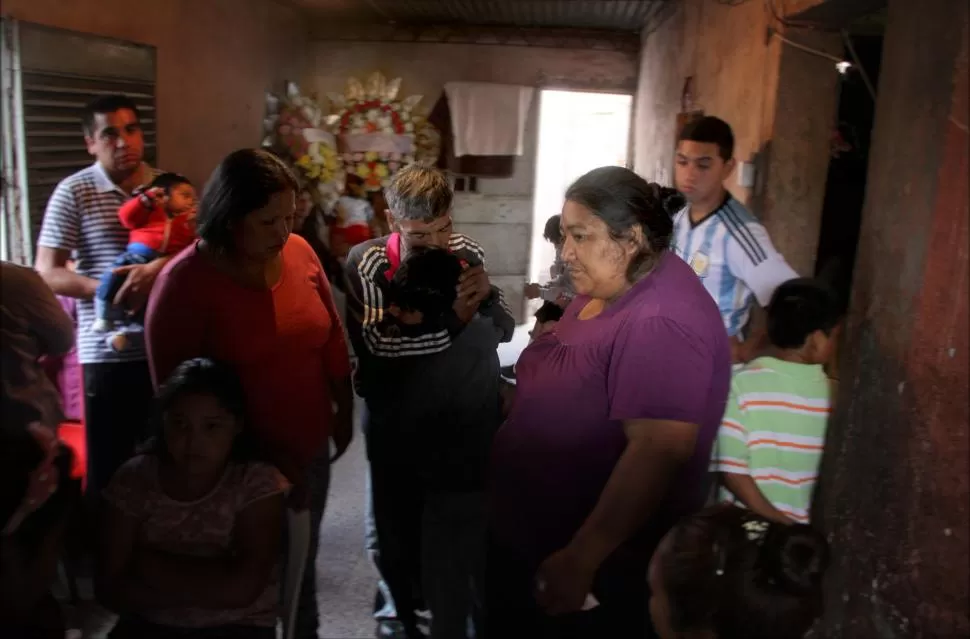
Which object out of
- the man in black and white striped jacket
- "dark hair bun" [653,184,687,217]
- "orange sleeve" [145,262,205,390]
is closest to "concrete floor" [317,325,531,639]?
the man in black and white striped jacket

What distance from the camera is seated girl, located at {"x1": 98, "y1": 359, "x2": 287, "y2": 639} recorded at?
0.75m

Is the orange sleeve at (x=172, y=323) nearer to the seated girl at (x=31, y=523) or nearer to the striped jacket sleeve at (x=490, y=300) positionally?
the seated girl at (x=31, y=523)

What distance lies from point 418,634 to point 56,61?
0.87 meters

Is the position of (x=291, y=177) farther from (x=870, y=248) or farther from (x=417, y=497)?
(x=870, y=248)

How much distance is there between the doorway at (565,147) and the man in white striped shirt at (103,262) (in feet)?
1.29

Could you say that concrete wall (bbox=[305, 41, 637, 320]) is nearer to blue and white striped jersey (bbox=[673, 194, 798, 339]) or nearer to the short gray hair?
the short gray hair

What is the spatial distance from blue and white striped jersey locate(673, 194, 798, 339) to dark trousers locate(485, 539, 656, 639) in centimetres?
29

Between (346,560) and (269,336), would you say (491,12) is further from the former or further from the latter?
(346,560)

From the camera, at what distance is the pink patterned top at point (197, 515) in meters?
0.77

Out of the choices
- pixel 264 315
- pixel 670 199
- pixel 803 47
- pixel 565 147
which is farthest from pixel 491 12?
pixel 803 47

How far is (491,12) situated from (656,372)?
548mm

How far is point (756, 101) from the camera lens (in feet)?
5.93

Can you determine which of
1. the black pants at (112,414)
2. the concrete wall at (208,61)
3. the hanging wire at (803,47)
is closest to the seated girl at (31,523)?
the black pants at (112,414)

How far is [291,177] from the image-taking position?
2.36 feet
